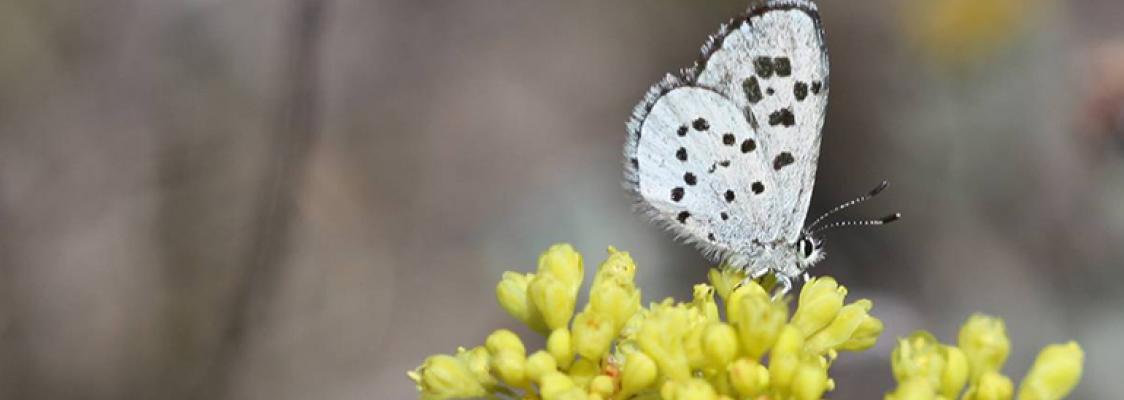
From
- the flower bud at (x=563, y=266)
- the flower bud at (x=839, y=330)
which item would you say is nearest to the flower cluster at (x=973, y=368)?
the flower bud at (x=839, y=330)

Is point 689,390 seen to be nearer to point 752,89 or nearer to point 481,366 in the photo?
point 481,366

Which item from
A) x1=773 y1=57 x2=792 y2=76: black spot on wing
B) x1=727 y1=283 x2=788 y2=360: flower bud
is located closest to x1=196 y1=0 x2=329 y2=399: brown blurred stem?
x1=773 y1=57 x2=792 y2=76: black spot on wing

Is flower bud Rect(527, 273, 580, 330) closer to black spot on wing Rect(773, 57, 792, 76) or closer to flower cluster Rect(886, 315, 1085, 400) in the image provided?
flower cluster Rect(886, 315, 1085, 400)

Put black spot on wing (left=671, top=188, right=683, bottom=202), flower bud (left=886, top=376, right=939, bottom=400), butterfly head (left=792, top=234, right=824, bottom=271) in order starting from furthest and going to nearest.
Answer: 1. black spot on wing (left=671, top=188, right=683, bottom=202)
2. butterfly head (left=792, top=234, right=824, bottom=271)
3. flower bud (left=886, top=376, right=939, bottom=400)

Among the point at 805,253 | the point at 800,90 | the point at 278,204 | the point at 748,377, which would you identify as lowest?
the point at 748,377

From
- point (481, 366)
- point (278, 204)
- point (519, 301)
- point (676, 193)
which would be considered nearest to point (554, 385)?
point (481, 366)

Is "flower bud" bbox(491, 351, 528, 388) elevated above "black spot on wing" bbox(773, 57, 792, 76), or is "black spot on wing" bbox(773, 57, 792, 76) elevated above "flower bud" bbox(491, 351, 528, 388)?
"black spot on wing" bbox(773, 57, 792, 76)

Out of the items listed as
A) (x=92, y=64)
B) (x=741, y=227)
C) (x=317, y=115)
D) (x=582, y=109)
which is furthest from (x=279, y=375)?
(x=741, y=227)

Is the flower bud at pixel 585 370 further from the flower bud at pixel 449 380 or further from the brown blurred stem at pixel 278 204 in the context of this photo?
the brown blurred stem at pixel 278 204
